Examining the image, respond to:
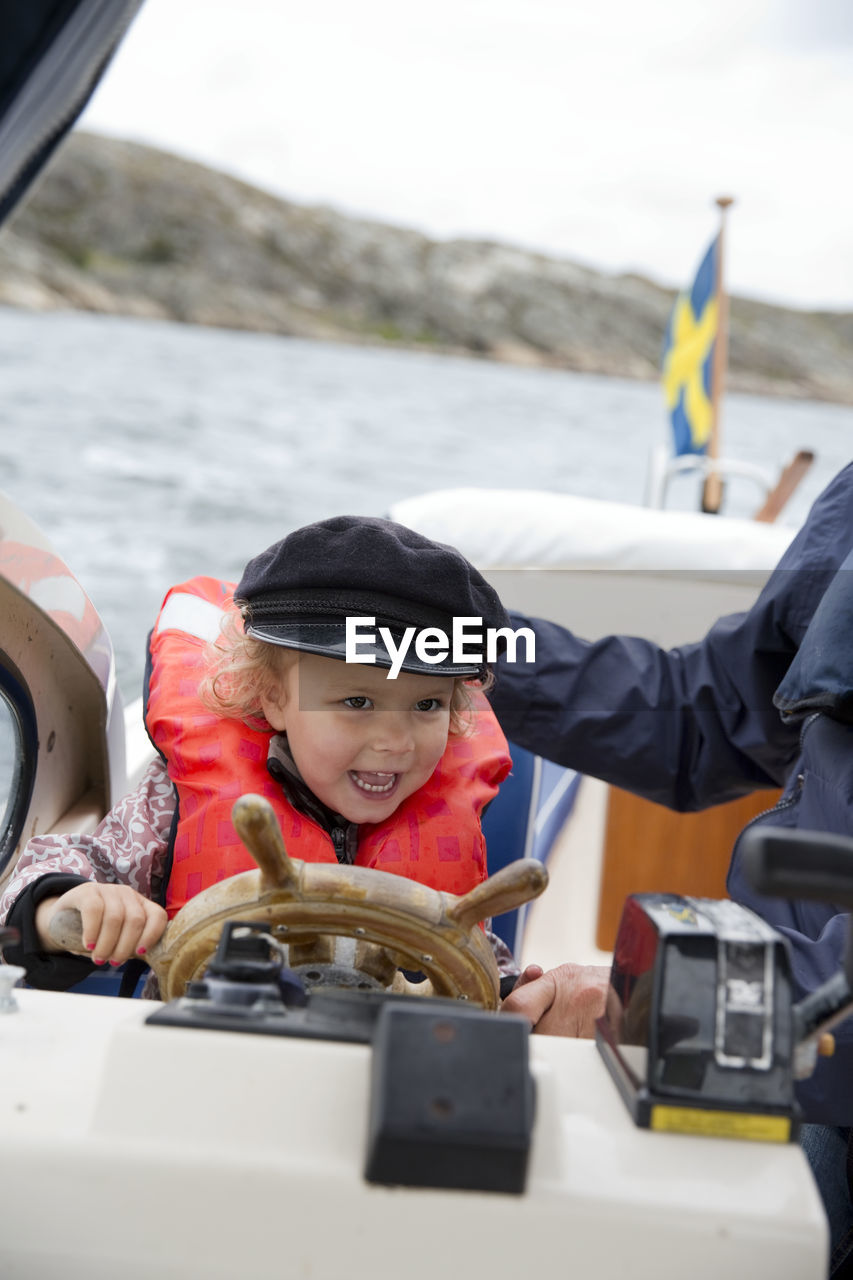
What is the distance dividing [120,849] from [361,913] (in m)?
0.55

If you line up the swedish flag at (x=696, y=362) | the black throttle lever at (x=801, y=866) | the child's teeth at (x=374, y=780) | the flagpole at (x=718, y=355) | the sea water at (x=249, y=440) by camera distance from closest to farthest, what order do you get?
the black throttle lever at (x=801, y=866)
the child's teeth at (x=374, y=780)
the flagpole at (x=718, y=355)
the swedish flag at (x=696, y=362)
the sea water at (x=249, y=440)

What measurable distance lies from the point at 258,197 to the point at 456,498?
4265 cm

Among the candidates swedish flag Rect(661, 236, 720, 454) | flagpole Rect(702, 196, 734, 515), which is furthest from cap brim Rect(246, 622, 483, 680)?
swedish flag Rect(661, 236, 720, 454)

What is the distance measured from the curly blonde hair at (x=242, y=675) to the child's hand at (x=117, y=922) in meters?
0.35

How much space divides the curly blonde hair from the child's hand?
0.35 m

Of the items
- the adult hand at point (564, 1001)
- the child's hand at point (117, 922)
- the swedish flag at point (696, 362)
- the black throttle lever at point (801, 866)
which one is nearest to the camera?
the black throttle lever at point (801, 866)

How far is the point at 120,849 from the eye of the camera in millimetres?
1317

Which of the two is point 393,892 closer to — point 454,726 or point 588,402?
point 454,726

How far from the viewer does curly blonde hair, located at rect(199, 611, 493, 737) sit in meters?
1.35

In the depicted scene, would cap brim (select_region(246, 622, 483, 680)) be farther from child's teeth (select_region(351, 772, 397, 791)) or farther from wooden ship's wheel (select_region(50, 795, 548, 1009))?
wooden ship's wheel (select_region(50, 795, 548, 1009))

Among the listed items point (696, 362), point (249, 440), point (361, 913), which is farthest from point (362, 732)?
point (249, 440)

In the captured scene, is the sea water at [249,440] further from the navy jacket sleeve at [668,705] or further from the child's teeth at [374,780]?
the child's teeth at [374,780]

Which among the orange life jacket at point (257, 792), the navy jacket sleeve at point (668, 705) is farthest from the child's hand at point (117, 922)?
the navy jacket sleeve at point (668, 705)

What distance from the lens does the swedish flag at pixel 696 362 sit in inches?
232
